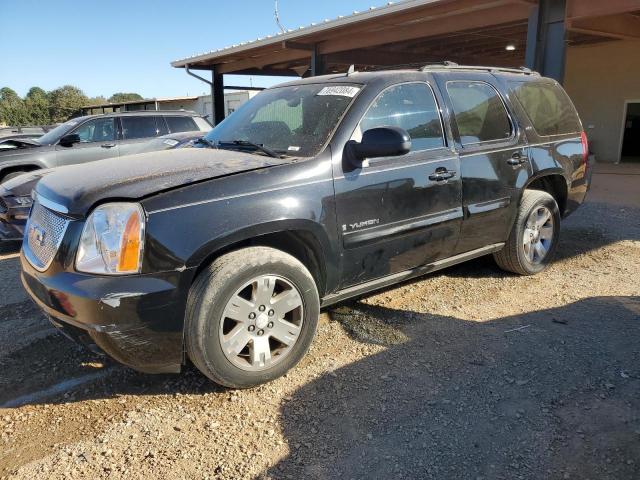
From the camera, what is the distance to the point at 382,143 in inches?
126

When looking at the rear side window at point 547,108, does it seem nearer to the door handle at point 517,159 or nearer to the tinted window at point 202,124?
the door handle at point 517,159

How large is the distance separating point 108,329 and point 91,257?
1.26ft

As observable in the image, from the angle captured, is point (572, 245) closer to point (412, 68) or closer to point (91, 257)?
point (412, 68)

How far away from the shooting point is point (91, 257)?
2609mm

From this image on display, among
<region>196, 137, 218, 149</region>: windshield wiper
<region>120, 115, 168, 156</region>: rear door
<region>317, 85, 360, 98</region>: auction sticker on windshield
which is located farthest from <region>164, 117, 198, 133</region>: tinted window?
<region>317, 85, 360, 98</region>: auction sticker on windshield

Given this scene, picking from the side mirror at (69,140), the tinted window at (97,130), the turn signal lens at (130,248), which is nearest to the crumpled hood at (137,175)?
the turn signal lens at (130,248)

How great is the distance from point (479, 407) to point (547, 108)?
3320mm

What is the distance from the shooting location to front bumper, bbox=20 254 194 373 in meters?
2.54

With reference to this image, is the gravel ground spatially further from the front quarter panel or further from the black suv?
the front quarter panel

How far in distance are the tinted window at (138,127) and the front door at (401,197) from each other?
6.28m

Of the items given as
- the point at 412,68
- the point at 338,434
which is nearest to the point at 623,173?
the point at 412,68

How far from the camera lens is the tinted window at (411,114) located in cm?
357

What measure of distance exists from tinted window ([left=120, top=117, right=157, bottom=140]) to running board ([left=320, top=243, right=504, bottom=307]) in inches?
254

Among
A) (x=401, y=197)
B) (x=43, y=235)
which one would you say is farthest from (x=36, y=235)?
(x=401, y=197)
